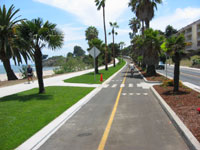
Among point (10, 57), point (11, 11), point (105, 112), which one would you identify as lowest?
point (105, 112)

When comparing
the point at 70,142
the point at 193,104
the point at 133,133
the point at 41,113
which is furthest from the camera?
the point at 193,104

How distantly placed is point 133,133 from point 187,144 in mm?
1502

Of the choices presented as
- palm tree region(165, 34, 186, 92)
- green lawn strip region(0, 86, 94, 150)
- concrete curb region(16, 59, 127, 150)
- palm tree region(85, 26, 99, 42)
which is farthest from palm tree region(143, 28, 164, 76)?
palm tree region(85, 26, 99, 42)

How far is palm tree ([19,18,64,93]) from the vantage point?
11516 mm

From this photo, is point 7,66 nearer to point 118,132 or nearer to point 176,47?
point 176,47

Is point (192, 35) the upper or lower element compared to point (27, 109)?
upper

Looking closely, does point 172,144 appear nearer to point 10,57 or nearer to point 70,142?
point 70,142

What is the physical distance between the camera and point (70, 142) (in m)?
5.18

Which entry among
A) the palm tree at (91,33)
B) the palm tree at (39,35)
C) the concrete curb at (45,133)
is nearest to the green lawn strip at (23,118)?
the concrete curb at (45,133)

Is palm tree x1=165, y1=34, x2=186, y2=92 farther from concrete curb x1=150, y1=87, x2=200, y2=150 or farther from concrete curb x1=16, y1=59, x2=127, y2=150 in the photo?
concrete curb x1=16, y1=59, x2=127, y2=150

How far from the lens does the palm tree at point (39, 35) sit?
37.8 feet

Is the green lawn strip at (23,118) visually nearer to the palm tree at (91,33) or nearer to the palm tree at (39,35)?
the palm tree at (39,35)

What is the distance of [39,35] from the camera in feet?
38.5

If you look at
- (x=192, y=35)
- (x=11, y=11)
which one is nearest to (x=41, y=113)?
(x=11, y=11)
